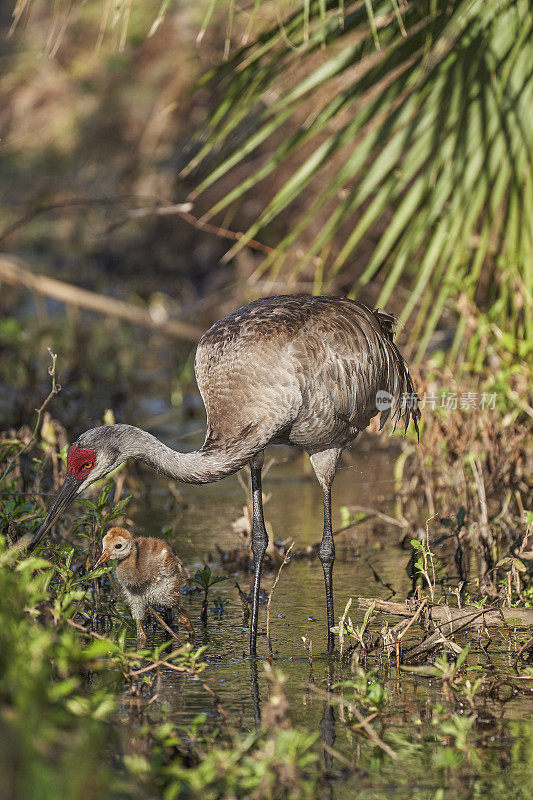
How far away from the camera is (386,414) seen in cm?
582

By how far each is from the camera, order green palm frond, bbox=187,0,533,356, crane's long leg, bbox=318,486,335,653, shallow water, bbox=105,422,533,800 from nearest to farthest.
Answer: shallow water, bbox=105,422,533,800
crane's long leg, bbox=318,486,335,653
green palm frond, bbox=187,0,533,356

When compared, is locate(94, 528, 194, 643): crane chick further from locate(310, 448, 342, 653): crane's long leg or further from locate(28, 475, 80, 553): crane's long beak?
locate(310, 448, 342, 653): crane's long leg

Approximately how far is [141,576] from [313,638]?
0.76 meters

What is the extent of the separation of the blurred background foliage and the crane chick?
78.3 inches

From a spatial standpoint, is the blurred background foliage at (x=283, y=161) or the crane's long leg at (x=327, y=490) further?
the blurred background foliage at (x=283, y=161)

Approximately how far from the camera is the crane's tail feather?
5.74 meters

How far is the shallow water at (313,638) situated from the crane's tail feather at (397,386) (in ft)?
2.52

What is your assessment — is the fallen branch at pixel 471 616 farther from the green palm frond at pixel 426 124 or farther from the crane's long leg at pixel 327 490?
the green palm frond at pixel 426 124

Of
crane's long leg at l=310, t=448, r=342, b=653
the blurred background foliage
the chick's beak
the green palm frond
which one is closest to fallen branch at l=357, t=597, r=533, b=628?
crane's long leg at l=310, t=448, r=342, b=653

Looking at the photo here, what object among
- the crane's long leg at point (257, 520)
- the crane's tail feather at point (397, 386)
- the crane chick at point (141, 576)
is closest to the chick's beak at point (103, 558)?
the crane chick at point (141, 576)

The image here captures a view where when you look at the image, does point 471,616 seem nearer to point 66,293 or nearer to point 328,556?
point 328,556

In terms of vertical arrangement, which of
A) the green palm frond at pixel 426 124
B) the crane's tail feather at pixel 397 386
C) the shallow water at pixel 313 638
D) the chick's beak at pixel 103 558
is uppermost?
the green palm frond at pixel 426 124

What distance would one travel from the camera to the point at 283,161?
12.9 meters

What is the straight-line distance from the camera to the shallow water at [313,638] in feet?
11.3
